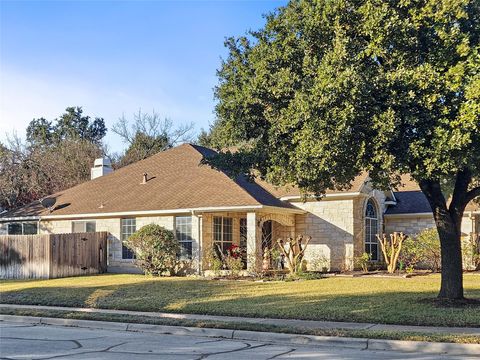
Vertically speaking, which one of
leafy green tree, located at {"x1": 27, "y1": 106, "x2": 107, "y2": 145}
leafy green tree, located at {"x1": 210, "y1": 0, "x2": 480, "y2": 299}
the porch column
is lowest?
the porch column

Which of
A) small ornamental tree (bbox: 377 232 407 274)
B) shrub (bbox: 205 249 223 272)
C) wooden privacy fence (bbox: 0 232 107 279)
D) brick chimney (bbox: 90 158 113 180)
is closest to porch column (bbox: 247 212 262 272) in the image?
shrub (bbox: 205 249 223 272)

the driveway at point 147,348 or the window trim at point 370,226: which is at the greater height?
the window trim at point 370,226

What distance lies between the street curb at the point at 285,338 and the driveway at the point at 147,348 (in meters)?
0.26

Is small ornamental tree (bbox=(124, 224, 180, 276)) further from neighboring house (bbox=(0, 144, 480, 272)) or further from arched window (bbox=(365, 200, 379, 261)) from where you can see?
arched window (bbox=(365, 200, 379, 261))

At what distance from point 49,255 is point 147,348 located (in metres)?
14.5

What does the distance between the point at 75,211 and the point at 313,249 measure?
35.0 ft

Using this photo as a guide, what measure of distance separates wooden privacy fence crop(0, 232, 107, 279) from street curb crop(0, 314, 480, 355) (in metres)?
10.1

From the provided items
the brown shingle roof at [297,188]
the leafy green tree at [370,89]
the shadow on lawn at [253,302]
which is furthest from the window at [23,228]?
the leafy green tree at [370,89]

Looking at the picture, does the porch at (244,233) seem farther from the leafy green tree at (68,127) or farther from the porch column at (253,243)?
the leafy green tree at (68,127)

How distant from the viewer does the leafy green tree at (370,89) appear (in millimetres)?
10773

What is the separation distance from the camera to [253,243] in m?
21.7

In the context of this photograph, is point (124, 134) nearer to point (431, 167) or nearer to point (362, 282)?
point (362, 282)

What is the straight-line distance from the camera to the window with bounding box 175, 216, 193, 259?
2294 cm

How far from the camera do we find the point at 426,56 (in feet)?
37.4
